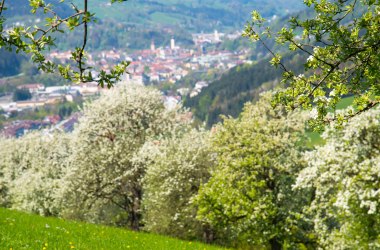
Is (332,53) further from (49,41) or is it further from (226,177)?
(226,177)

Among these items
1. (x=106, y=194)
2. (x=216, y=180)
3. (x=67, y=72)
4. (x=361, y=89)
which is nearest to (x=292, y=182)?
(x=216, y=180)

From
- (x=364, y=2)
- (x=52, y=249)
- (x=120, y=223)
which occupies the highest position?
(x=364, y=2)

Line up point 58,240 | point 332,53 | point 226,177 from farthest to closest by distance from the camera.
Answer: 1. point 226,177
2. point 58,240
3. point 332,53

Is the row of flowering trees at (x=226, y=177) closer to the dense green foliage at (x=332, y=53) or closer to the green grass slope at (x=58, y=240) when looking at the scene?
the green grass slope at (x=58, y=240)

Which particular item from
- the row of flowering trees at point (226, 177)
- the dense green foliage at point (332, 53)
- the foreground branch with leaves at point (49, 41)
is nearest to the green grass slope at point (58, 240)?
the dense green foliage at point (332, 53)

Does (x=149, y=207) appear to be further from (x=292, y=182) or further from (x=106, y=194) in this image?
(x=292, y=182)

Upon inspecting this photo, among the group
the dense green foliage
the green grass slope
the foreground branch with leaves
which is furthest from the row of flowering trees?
the foreground branch with leaves

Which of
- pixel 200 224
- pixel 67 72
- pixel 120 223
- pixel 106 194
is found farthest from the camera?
pixel 120 223

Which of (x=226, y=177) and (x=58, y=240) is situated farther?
(x=226, y=177)

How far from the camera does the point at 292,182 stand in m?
31.6

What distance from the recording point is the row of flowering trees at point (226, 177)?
24891mm

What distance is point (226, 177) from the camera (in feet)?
104

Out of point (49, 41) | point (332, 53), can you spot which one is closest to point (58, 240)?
point (332, 53)

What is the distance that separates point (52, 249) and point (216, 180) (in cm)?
1951
